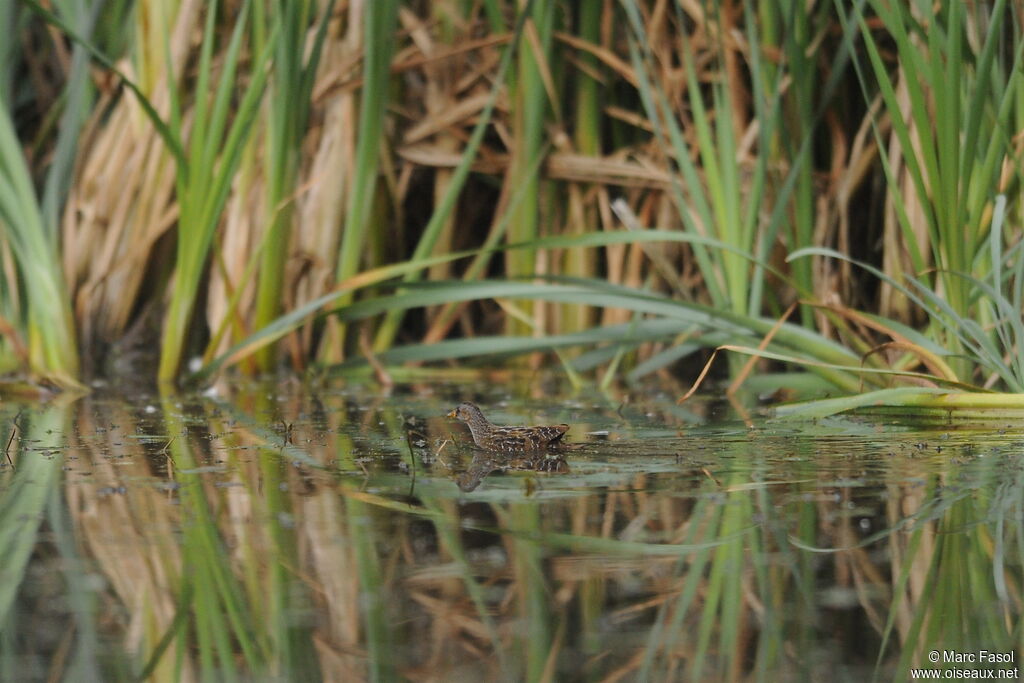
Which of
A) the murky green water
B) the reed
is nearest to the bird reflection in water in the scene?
the murky green water

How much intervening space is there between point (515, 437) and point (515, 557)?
100cm

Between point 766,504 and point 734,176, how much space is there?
2.25 metres

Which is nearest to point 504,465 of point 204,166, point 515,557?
point 515,557

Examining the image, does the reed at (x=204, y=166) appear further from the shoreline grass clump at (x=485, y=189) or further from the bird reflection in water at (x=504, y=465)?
the bird reflection in water at (x=504, y=465)

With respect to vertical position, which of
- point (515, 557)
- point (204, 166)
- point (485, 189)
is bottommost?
point (515, 557)

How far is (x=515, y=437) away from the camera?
123 inches

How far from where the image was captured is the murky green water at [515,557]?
1.71 meters

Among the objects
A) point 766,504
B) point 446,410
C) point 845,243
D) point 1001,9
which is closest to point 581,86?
point 845,243

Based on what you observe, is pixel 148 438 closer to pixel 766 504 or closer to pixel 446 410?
pixel 446 410

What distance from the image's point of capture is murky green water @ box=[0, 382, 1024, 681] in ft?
5.59

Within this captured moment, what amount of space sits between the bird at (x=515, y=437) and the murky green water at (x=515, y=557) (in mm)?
56

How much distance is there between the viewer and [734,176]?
14.9ft

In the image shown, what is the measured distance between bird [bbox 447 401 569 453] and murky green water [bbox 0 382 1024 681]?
56 millimetres

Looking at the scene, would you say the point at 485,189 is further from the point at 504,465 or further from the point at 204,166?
the point at 504,465
